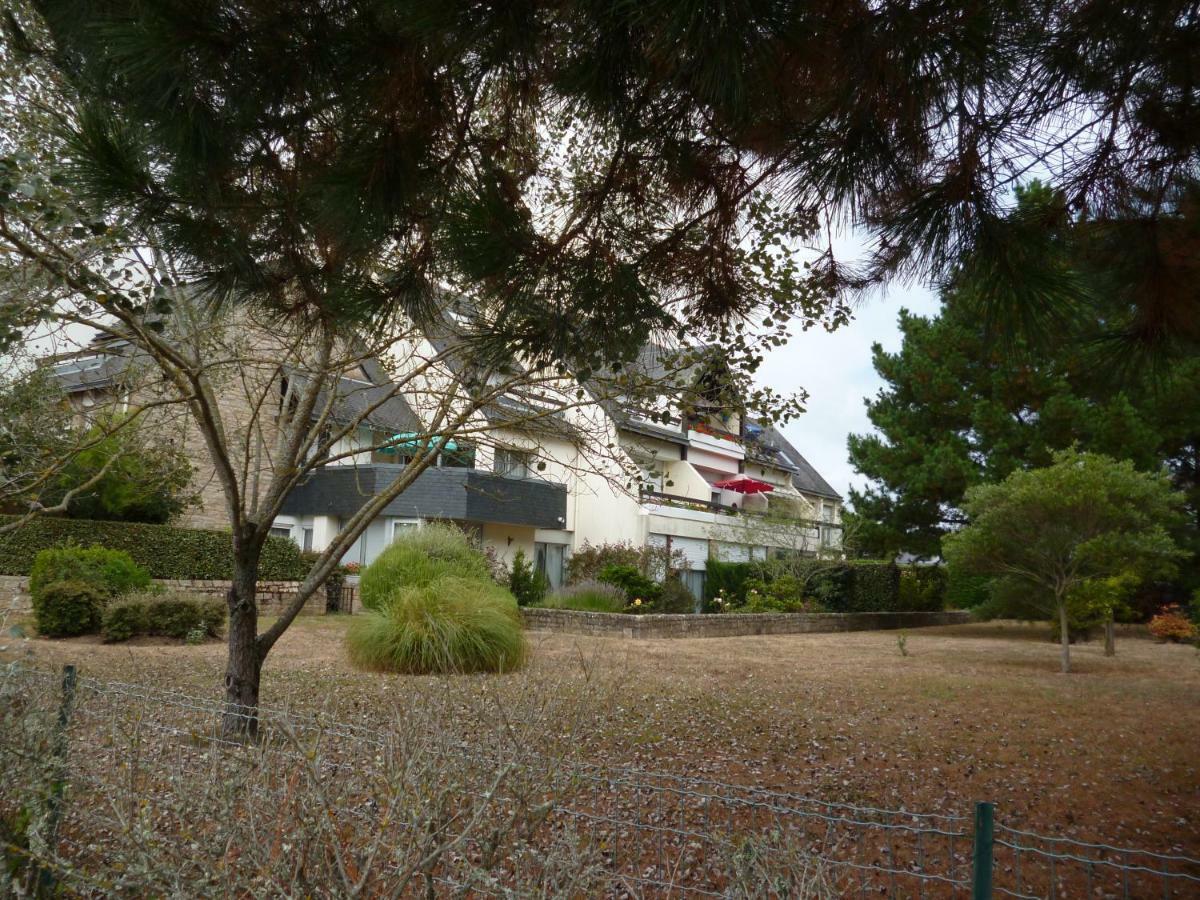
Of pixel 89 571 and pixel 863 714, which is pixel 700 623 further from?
Result: pixel 89 571

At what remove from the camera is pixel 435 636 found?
971 centimetres

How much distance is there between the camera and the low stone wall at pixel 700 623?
15820 mm

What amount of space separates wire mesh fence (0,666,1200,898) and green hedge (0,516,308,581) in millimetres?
12146

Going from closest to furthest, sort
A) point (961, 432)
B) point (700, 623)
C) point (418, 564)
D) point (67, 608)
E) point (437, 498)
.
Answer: point (67, 608)
point (418, 564)
point (700, 623)
point (437, 498)
point (961, 432)

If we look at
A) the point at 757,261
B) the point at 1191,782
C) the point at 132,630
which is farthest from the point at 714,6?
the point at 132,630

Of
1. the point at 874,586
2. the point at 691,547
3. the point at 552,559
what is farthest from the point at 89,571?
the point at 874,586

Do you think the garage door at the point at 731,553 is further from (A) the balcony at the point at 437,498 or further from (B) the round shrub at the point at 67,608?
(B) the round shrub at the point at 67,608

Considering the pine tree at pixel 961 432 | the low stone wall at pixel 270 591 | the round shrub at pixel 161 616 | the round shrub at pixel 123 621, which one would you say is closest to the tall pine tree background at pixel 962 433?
the pine tree at pixel 961 432

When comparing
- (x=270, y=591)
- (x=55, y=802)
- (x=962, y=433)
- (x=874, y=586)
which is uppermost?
(x=962, y=433)

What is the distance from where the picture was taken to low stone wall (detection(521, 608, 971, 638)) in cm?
1582

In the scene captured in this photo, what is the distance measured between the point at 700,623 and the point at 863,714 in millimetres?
8658

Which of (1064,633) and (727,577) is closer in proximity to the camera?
(1064,633)

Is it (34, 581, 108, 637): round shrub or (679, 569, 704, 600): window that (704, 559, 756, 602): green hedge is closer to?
(679, 569, 704, 600): window

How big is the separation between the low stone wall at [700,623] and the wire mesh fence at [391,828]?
10.7 meters
